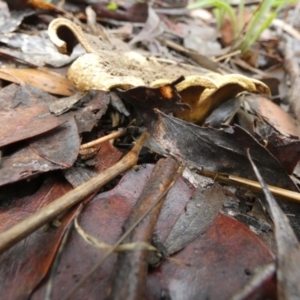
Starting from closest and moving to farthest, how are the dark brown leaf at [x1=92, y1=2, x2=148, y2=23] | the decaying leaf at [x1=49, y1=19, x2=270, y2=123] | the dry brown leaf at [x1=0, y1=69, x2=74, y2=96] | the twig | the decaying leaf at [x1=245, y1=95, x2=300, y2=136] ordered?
the twig → the decaying leaf at [x1=49, y1=19, x2=270, y2=123] → the dry brown leaf at [x1=0, y1=69, x2=74, y2=96] → the decaying leaf at [x1=245, y1=95, x2=300, y2=136] → the dark brown leaf at [x1=92, y1=2, x2=148, y2=23]

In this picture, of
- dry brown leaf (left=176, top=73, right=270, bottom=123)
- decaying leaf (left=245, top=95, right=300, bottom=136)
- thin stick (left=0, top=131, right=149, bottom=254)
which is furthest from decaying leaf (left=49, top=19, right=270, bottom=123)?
thin stick (left=0, top=131, right=149, bottom=254)

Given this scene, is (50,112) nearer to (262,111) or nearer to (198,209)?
(198,209)

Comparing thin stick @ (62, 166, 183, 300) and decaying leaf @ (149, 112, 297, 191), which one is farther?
decaying leaf @ (149, 112, 297, 191)

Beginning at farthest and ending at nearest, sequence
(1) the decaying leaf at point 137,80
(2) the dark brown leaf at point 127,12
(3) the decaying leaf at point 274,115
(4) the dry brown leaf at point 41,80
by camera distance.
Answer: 1. (2) the dark brown leaf at point 127,12
2. (3) the decaying leaf at point 274,115
3. (4) the dry brown leaf at point 41,80
4. (1) the decaying leaf at point 137,80

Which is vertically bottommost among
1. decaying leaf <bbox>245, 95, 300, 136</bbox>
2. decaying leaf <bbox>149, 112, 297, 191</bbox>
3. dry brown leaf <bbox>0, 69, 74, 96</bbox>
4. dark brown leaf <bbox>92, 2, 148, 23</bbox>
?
dark brown leaf <bbox>92, 2, 148, 23</bbox>

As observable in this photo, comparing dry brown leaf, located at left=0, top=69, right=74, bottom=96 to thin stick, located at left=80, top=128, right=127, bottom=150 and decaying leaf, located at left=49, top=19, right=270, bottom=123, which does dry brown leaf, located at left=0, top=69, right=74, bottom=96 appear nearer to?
decaying leaf, located at left=49, top=19, right=270, bottom=123

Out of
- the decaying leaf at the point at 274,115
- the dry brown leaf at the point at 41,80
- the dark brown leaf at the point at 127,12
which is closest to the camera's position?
the dry brown leaf at the point at 41,80

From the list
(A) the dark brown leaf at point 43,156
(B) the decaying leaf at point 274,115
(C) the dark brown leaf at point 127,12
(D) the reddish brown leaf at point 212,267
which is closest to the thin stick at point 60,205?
(A) the dark brown leaf at point 43,156

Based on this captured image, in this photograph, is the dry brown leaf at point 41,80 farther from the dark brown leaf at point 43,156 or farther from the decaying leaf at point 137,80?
the dark brown leaf at point 43,156
